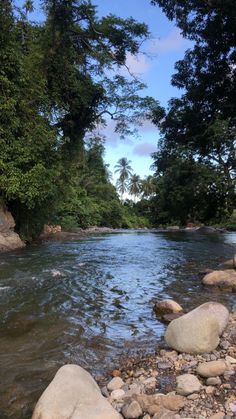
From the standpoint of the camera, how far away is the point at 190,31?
495 inches

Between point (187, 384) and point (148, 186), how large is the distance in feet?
203

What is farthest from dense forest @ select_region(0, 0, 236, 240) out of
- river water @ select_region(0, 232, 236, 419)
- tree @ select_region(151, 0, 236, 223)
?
river water @ select_region(0, 232, 236, 419)

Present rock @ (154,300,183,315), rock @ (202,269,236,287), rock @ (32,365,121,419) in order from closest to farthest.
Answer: rock @ (32,365,121,419) < rock @ (154,300,183,315) < rock @ (202,269,236,287)

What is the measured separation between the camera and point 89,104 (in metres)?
19.7

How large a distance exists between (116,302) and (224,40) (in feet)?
33.0

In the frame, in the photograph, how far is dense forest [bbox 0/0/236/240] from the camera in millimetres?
13312

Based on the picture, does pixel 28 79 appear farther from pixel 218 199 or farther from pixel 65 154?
pixel 218 199

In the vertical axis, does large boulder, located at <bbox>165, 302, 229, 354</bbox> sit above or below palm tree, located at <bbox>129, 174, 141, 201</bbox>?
below

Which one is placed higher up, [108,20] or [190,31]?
[108,20]

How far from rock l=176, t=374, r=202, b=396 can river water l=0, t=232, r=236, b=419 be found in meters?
0.93

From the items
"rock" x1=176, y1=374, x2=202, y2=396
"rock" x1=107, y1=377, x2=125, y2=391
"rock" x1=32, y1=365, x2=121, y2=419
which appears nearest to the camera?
"rock" x1=32, y1=365, x2=121, y2=419

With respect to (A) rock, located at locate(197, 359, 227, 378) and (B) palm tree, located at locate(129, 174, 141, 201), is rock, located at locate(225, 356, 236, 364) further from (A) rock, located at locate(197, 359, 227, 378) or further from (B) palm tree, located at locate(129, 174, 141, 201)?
(B) palm tree, located at locate(129, 174, 141, 201)

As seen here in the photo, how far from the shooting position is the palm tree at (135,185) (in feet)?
216

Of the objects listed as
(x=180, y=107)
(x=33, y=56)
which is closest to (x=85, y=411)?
(x=180, y=107)
